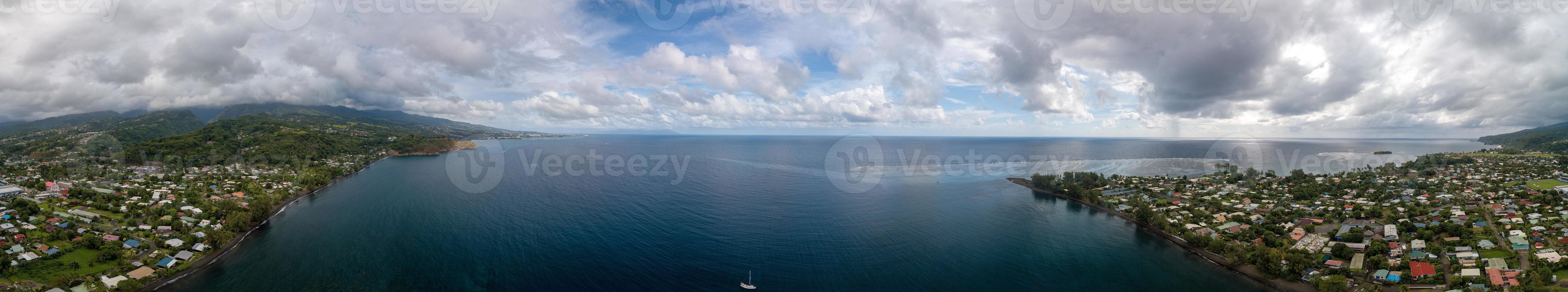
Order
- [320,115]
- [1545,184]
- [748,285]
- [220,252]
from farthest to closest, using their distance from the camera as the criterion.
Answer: [320,115] < [1545,184] < [220,252] < [748,285]

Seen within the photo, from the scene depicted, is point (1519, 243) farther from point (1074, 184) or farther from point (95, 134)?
point (95, 134)

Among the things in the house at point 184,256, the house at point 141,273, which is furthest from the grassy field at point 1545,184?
the house at point 184,256

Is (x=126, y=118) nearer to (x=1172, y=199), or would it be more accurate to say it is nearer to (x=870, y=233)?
(x=870, y=233)

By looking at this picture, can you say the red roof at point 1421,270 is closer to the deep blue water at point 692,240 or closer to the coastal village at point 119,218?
the deep blue water at point 692,240

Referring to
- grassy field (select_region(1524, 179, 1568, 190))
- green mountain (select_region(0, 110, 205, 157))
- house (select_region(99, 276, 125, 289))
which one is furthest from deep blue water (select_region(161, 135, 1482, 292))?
green mountain (select_region(0, 110, 205, 157))

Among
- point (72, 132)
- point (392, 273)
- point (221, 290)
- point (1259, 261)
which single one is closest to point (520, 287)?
point (392, 273)

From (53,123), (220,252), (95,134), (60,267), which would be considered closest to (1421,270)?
(220,252)

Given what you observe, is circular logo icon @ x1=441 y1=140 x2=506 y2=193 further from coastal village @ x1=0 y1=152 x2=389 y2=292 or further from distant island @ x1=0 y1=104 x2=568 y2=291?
coastal village @ x1=0 y1=152 x2=389 y2=292
